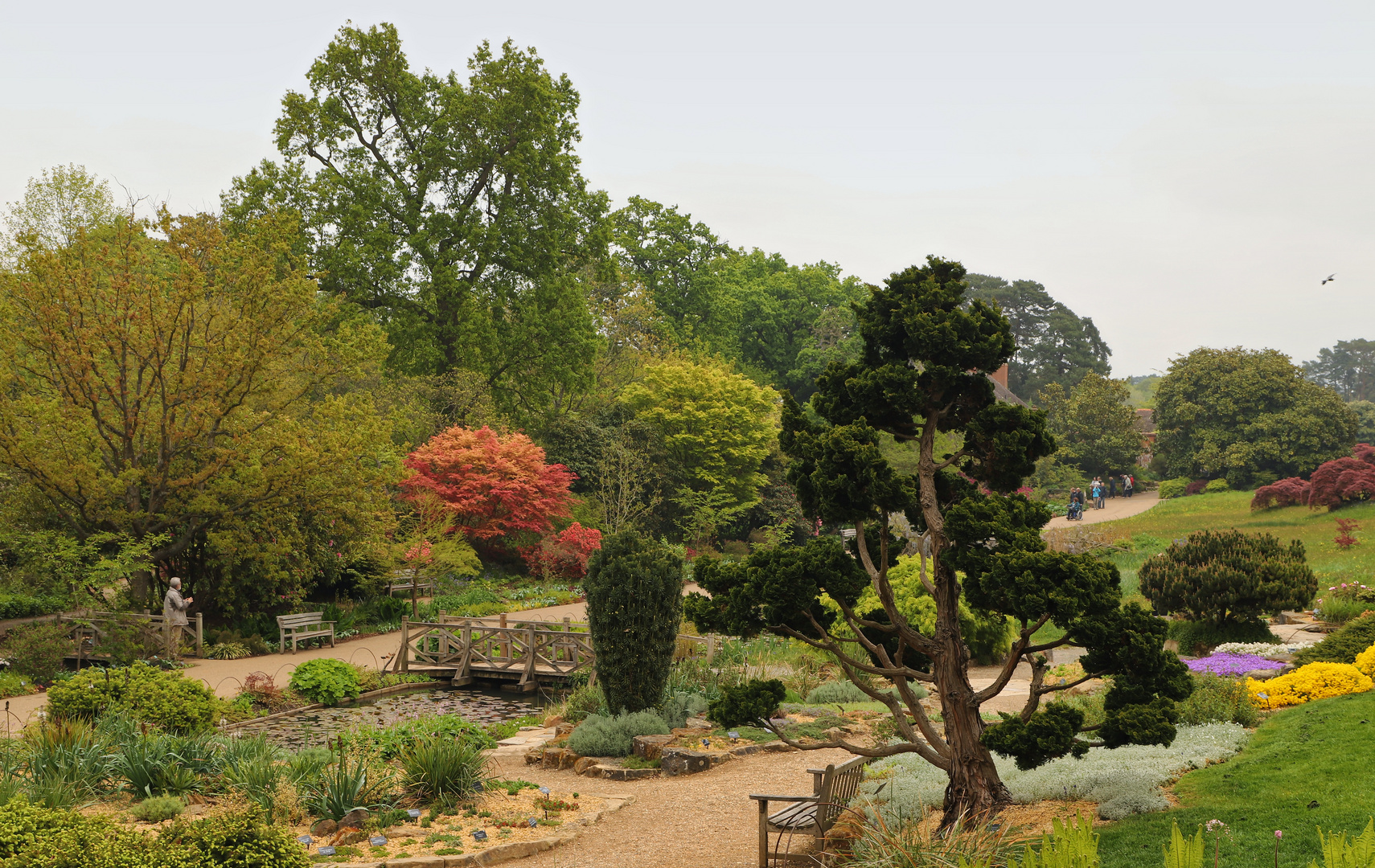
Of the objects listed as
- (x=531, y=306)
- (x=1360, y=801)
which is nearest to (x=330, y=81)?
(x=531, y=306)

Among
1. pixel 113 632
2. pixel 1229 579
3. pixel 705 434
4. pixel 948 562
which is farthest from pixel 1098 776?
pixel 705 434

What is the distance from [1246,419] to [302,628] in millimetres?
42668

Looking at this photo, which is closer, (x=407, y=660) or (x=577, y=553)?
(x=407, y=660)

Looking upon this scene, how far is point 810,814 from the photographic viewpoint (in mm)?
7172

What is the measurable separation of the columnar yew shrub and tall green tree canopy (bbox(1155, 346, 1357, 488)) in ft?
103

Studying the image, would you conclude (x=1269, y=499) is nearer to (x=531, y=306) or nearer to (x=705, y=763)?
(x=531, y=306)

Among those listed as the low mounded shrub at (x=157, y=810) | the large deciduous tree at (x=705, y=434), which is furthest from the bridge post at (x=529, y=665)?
the large deciduous tree at (x=705, y=434)

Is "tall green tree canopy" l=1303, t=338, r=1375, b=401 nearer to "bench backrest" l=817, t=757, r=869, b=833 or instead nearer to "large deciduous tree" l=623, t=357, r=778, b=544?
"large deciduous tree" l=623, t=357, r=778, b=544

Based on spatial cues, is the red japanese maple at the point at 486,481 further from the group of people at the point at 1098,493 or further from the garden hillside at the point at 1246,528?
the group of people at the point at 1098,493

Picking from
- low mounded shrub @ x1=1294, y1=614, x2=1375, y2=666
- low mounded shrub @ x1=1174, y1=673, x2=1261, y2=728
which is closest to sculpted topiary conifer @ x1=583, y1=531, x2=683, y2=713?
low mounded shrub @ x1=1174, y1=673, x2=1261, y2=728

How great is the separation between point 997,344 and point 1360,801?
12.8ft

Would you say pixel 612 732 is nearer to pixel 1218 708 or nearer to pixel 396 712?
pixel 396 712

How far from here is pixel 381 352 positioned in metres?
22.2

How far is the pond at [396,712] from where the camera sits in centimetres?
1372
